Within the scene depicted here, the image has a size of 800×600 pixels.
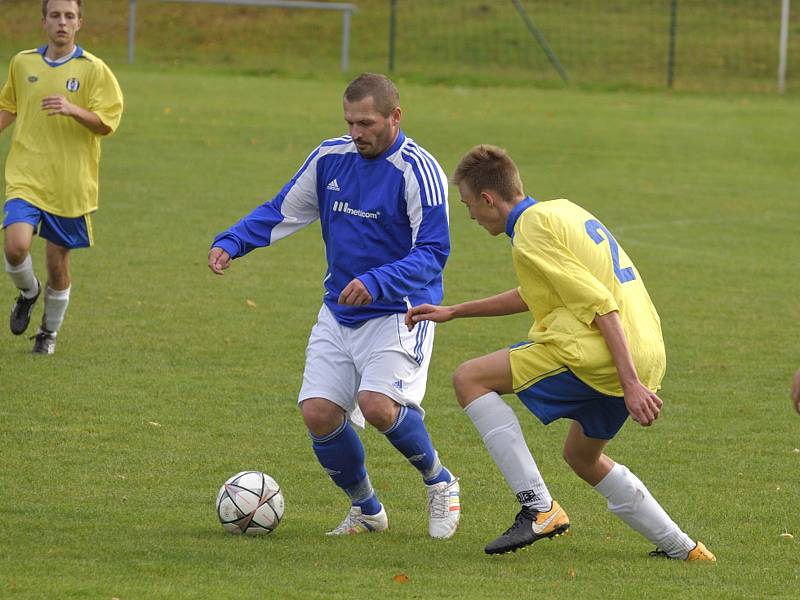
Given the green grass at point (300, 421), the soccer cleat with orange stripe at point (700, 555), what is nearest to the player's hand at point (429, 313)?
the green grass at point (300, 421)

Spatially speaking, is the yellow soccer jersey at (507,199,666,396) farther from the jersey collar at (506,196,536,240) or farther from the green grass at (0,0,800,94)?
the green grass at (0,0,800,94)

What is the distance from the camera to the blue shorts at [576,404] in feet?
17.2

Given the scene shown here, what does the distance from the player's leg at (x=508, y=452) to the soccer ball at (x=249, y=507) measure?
100 cm

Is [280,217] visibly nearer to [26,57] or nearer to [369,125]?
[369,125]

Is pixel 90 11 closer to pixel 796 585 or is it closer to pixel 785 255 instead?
pixel 785 255

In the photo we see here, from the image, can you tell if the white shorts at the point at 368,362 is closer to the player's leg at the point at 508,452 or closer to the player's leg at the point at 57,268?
the player's leg at the point at 508,452

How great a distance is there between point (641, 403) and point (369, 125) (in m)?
1.67

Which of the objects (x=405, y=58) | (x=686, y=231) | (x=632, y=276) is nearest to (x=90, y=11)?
(x=405, y=58)

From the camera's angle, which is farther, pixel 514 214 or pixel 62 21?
pixel 62 21

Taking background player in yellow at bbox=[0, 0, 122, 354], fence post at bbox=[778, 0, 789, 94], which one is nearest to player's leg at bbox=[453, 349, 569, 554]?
background player in yellow at bbox=[0, 0, 122, 354]

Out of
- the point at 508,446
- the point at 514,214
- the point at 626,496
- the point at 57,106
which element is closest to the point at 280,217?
the point at 514,214

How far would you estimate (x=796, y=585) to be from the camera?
17.1 feet

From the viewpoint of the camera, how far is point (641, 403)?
4.92 meters

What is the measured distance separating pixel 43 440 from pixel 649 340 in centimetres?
351
